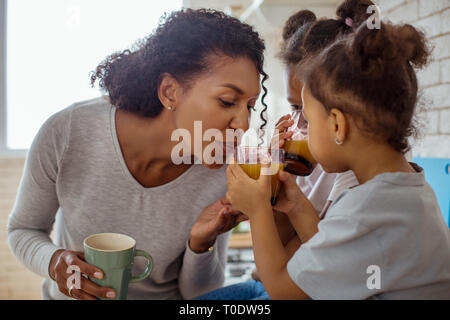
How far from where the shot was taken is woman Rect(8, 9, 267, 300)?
3.71 feet

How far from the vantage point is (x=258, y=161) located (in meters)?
0.94

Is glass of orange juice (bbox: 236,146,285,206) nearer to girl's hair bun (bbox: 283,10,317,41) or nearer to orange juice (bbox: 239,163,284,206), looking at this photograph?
orange juice (bbox: 239,163,284,206)

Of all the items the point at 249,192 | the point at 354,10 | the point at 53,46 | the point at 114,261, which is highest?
the point at 53,46

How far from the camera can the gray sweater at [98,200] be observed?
1196mm

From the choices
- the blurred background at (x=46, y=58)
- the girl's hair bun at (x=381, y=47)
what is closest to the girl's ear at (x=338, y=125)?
the girl's hair bun at (x=381, y=47)

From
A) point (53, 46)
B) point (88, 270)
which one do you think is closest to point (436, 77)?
point (88, 270)

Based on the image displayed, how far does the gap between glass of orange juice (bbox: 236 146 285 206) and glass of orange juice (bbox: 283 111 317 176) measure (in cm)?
12

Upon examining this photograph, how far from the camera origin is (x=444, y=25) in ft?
5.29

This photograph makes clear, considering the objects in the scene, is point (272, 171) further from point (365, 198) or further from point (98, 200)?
Result: point (98, 200)

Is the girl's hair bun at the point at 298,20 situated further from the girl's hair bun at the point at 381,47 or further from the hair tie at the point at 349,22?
the girl's hair bun at the point at 381,47

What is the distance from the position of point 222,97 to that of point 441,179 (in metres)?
0.99

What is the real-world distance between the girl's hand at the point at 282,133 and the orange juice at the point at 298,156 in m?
0.02

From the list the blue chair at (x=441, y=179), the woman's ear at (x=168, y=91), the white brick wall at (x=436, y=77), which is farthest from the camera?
the white brick wall at (x=436, y=77)

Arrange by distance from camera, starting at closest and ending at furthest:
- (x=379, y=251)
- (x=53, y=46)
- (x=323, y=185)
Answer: (x=379, y=251), (x=323, y=185), (x=53, y=46)
